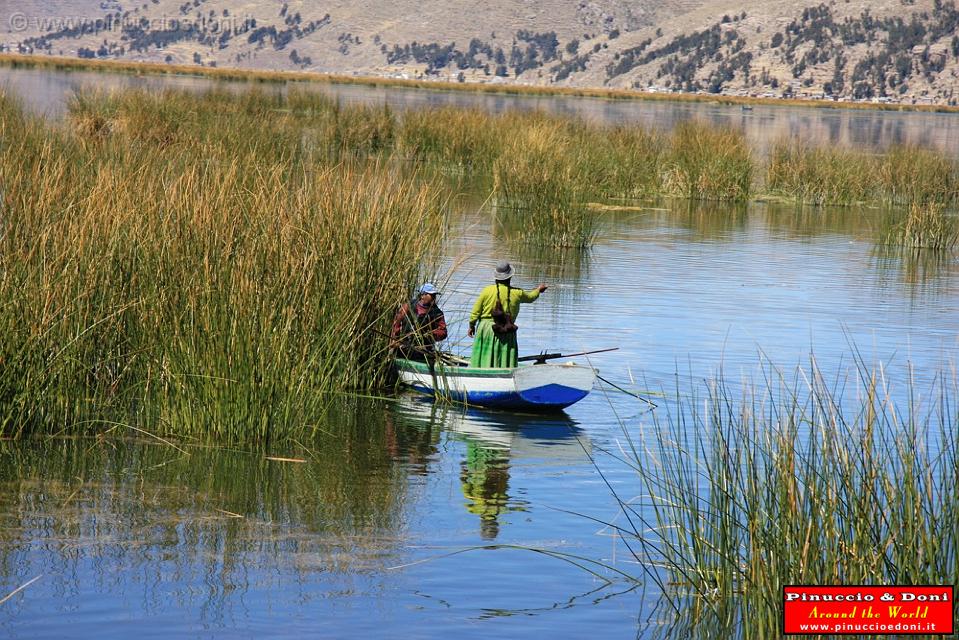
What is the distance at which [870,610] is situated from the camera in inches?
198

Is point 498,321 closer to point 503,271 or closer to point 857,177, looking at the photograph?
point 503,271

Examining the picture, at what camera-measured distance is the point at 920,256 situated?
→ 22.4 m

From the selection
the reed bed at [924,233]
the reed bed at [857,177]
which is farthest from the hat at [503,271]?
the reed bed at [857,177]

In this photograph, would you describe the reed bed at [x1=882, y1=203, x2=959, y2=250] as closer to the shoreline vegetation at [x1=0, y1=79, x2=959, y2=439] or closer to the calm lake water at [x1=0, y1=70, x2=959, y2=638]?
the calm lake water at [x1=0, y1=70, x2=959, y2=638]

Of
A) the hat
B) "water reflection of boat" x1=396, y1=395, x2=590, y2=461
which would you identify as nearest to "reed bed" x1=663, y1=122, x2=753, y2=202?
the hat

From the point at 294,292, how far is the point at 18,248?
5.48ft

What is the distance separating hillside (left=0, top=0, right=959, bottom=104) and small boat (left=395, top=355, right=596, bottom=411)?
12857 cm

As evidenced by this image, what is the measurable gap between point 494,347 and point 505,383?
1.65 feet

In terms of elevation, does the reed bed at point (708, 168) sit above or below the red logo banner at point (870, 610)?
above

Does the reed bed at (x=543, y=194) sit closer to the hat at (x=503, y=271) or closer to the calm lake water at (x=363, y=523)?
the calm lake water at (x=363, y=523)

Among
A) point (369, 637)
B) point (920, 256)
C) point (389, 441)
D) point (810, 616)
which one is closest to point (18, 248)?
point (389, 441)

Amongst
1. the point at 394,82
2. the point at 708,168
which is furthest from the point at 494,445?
the point at 394,82

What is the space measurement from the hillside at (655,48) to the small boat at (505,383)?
422 ft

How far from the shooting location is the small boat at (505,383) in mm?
10453
